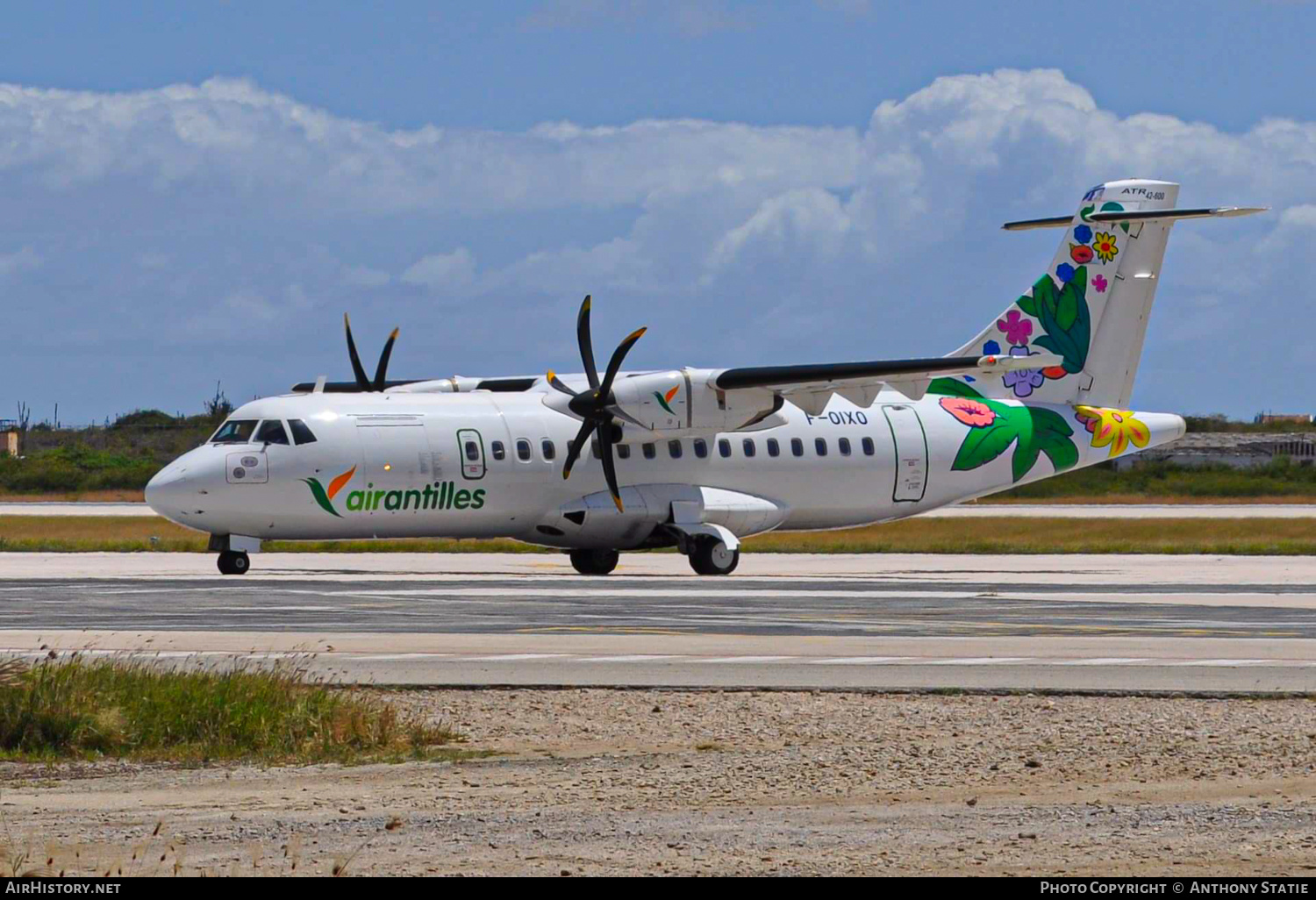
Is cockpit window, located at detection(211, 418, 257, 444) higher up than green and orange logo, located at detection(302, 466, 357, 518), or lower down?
higher up

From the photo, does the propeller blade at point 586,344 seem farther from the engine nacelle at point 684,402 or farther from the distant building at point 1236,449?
the distant building at point 1236,449

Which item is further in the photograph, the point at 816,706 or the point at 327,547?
the point at 327,547

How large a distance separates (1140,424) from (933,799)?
30787mm

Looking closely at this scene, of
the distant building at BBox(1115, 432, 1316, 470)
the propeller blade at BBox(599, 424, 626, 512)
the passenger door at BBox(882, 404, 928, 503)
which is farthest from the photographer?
the distant building at BBox(1115, 432, 1316, 470)

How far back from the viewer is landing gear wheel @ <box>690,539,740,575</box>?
116 feet

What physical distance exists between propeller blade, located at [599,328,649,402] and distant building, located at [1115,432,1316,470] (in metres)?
66.7

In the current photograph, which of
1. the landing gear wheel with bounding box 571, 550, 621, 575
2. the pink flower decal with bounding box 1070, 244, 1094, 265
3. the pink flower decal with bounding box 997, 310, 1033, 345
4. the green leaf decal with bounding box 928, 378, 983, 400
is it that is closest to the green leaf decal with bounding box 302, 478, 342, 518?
the landing gear wheel with bounding box 571, 550, 621, 575

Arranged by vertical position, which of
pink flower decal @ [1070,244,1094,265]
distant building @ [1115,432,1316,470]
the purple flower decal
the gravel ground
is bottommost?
the gravel ground

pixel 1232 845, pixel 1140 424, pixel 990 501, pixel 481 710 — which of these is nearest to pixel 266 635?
pixel 481 710

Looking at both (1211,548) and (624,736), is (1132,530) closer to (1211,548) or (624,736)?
(1211,548)

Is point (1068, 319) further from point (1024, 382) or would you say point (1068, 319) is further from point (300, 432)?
point (300, 432)

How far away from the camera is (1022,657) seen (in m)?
18.1

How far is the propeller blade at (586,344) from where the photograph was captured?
116 feet

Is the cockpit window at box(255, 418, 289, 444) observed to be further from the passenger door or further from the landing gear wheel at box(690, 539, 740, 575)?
the passenger door
